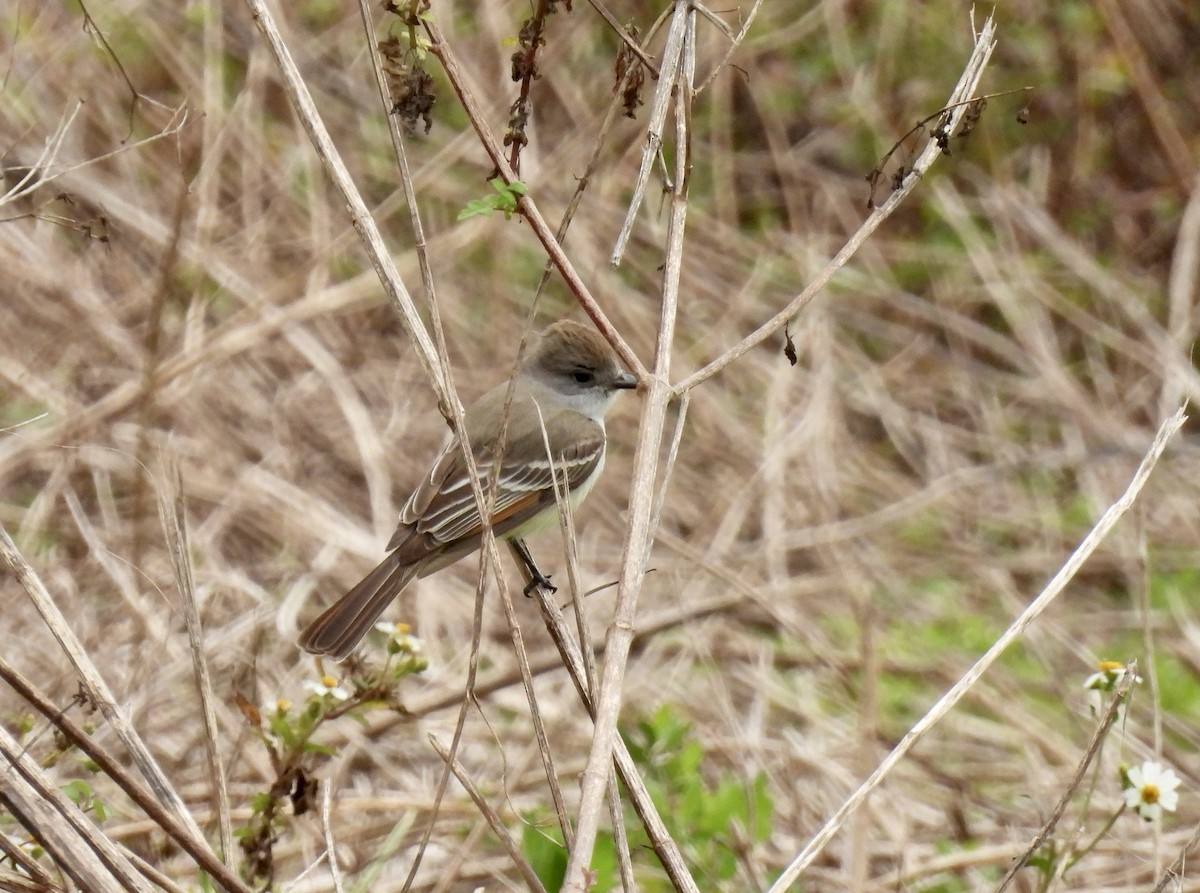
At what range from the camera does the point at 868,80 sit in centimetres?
916

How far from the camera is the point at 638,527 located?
2.59 meters

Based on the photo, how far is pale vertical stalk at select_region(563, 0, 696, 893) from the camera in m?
2.29

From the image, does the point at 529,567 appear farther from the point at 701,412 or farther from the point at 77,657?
the point at 701,412

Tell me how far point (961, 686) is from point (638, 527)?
810 mm

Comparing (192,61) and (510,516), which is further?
(192,61)

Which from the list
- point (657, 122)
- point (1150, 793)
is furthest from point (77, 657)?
point (1150, 793)

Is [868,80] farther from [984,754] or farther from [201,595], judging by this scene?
[201,595]

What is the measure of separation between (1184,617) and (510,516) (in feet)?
10.3

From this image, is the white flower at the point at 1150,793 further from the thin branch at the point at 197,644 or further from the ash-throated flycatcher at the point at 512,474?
the thin branch at the point at 197,644

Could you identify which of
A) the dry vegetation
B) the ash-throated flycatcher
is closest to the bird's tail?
the ash-throated flycatcher

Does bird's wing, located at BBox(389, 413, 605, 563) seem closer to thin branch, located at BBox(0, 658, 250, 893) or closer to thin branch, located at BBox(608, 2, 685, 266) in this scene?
thin branch, located at BBox(608, 2, 685, 266)

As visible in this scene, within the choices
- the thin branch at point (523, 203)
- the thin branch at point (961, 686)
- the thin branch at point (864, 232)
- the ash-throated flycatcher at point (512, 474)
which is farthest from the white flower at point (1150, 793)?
the ash-throated flycatcher at point (512, 474)

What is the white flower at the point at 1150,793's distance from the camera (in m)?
3.27

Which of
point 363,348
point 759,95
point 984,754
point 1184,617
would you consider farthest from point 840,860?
point 759,95
